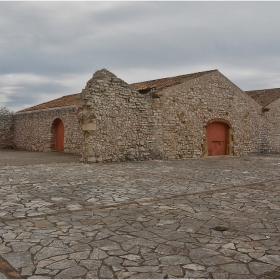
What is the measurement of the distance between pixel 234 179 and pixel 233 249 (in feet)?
18.0

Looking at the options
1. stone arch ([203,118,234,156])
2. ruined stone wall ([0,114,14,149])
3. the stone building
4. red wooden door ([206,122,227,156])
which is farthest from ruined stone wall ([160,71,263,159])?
ruined stone wall ([0,114,14,149])

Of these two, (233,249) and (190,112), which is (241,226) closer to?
(233,249)

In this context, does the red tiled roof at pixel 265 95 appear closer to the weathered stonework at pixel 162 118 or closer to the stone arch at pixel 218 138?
the weathered stonework at pixel 162 118

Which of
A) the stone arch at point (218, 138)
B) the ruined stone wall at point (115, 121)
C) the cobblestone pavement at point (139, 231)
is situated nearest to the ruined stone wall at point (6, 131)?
the ruined stone wall at point (115, 121)

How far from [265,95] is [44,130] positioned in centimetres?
1620

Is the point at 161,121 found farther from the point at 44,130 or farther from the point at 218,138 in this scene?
the point at 44,130

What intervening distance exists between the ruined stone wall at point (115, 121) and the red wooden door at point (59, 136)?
8133 millimetres

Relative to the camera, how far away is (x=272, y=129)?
21531mm

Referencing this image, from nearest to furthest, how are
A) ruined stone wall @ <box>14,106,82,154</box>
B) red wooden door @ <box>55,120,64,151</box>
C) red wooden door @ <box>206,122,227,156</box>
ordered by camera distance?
red wooden door @ <box>206,122,227,156</box> < ruined stone wall @ <box>14,106,82,154</box> < red wooden door @ <box>55,120,64,151</box>

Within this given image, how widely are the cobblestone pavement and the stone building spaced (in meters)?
6.57

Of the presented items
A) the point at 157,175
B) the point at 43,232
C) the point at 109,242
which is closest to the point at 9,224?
the point at 43,232

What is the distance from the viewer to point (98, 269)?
9.84 ft

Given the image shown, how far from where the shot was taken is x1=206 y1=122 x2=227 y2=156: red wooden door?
18.0 metres

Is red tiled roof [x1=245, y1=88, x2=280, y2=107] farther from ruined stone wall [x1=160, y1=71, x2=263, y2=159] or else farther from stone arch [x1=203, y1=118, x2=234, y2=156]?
stone arch [x1=203, y1=118, x2=234, y2=156]
